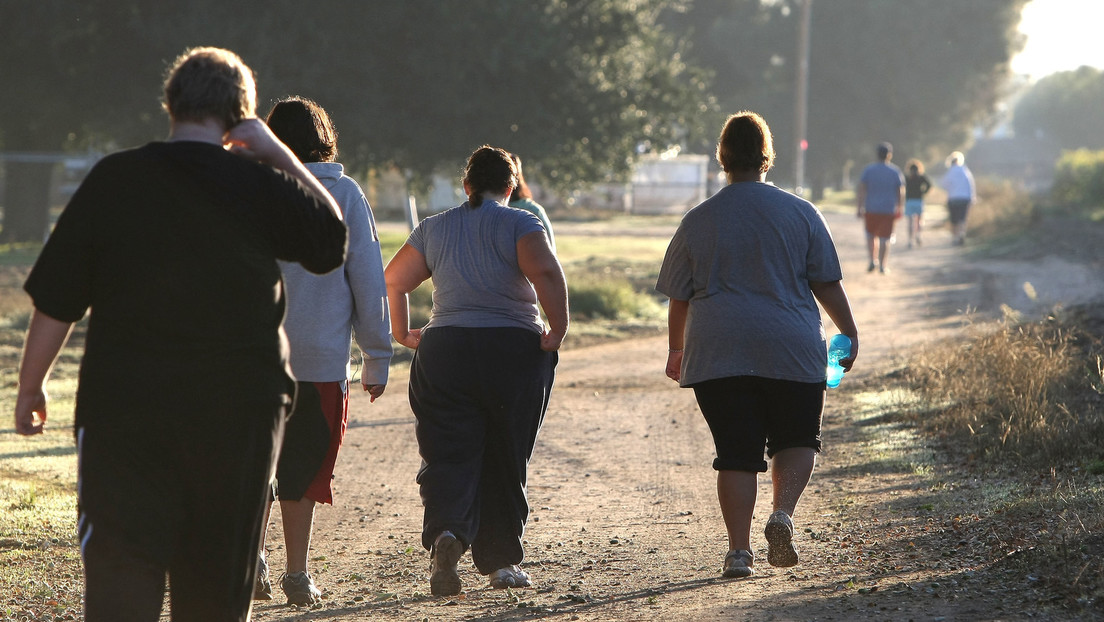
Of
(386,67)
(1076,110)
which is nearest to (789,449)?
(386,67)

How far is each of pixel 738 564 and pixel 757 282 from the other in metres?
1.06

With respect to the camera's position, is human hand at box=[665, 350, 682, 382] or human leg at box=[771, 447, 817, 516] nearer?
human leg at box=[771, 447, 817, 516]

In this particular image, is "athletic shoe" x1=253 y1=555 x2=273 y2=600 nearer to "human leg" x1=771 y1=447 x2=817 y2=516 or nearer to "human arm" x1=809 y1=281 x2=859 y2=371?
"human leg" x1=771 y1=447 x2=817 y2=516

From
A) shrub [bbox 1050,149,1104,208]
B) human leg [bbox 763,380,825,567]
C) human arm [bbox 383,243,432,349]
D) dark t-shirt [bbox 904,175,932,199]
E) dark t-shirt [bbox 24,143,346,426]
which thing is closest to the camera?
dark t-shirt [bbox 24,143,346,426]

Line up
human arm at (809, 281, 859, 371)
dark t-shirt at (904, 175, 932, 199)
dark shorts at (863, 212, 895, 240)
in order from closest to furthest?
human arm at (809, 281, 859, 371), dark shorts at (863, 212, 895, 240), dark t-shirt at (904, 175, 932, 199)

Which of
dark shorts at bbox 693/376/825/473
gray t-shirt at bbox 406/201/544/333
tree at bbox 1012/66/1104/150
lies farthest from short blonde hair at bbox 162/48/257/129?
tree at bbox 1012/66/1104/150

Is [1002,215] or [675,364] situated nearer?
[675,364]

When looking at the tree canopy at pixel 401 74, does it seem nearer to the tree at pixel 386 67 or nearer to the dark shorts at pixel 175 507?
the tree at pixel 386 67

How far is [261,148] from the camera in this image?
9.99 ft

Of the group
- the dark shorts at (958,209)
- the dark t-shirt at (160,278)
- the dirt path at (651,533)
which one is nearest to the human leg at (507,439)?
Result: the dirt path at (651,533)

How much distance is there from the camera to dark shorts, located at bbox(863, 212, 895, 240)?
17.6m

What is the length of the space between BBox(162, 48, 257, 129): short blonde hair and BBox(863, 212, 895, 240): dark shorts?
15.5m

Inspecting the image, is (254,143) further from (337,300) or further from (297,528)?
(297,528)

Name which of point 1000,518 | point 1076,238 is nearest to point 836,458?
point 1000,518
